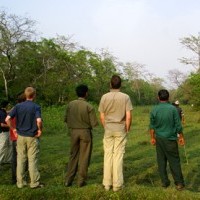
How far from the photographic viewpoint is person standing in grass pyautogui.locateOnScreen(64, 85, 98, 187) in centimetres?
752

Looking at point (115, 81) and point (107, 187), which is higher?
point (115, 81)

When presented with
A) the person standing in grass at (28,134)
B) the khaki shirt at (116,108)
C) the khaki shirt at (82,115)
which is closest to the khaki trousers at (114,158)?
the khaki shirt at (116,108)

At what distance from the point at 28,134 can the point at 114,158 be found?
1.67 meters

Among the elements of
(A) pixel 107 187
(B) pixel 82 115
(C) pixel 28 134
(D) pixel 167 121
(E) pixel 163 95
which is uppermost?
(E) pixel 163 95

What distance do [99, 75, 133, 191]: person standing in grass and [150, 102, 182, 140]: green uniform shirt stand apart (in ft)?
2.21

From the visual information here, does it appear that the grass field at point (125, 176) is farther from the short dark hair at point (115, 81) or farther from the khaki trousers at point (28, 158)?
the short dark hair at point (115, 81)

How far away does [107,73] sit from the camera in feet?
190

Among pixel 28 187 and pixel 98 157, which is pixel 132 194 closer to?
pixel 28 187

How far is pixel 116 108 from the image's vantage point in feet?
23.5

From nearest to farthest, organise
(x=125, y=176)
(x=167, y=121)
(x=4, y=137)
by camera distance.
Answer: (x=167, y=121), (x=4, y=137), (x=125, y=176)

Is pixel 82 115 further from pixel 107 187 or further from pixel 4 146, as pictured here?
pixel 4 146

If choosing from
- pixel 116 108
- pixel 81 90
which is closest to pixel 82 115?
pixel 81 90

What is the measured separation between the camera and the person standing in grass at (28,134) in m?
7.45

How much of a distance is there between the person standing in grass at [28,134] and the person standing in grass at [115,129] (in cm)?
129
